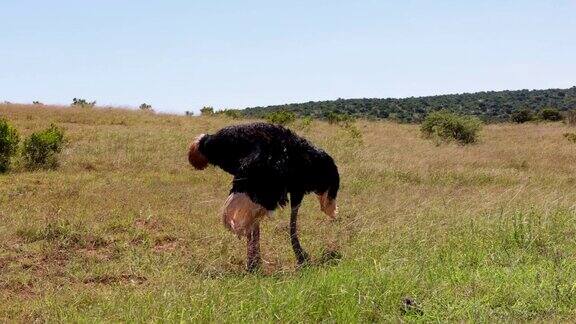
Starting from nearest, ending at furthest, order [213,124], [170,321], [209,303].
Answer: [170,321] < [209,303] < [213,124]

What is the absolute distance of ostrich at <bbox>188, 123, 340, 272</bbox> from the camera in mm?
5156

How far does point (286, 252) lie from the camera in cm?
594

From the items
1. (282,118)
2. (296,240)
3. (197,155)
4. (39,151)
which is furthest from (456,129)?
(197,155)

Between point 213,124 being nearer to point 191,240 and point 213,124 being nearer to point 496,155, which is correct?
point 496,155

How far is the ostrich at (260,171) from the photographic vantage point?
16.9 feet

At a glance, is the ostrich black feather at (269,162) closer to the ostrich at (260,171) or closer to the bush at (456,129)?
the ostrich at (260,171)

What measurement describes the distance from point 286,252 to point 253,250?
2.28 feet

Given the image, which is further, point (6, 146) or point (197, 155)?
point (6, 146)

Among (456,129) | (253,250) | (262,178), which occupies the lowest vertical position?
(253,250)

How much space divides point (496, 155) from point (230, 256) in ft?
36.6

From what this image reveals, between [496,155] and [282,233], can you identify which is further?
[496,155]

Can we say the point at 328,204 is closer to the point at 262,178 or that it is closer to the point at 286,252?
the point at 286,252


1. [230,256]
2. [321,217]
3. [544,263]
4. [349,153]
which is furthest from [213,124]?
[544,263]

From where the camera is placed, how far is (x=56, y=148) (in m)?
11.7
